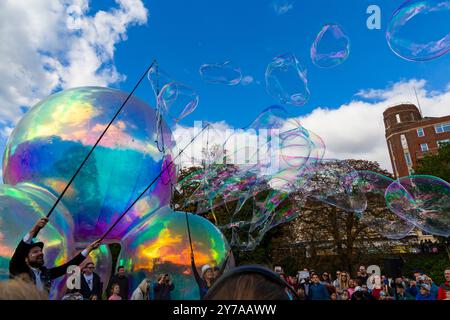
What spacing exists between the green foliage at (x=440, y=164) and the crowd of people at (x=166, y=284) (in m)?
29.2

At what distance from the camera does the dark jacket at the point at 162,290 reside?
4496 mm

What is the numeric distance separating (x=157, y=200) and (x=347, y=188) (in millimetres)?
7819

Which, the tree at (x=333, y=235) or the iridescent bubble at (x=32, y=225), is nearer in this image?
the iridescent bubble at (x=32, y=225)

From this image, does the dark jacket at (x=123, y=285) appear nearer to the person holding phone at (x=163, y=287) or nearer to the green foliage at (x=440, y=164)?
the person holding phone at (x=163, y=287)

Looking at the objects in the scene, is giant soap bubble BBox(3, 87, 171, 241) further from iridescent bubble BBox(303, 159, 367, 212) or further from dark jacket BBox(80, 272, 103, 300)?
iridescent bubble BBox(303, 159, 367, 212)

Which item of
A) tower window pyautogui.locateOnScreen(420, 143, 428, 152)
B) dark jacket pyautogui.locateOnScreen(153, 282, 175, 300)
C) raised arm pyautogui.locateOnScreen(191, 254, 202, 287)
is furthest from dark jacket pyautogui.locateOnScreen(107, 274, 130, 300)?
tower window pyautogui.locateOnScreen(420, 143, 428, 152)

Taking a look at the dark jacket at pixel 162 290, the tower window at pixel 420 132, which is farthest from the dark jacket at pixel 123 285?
the tower window at pixel 420 132

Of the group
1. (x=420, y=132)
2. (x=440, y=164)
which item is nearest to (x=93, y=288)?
(x=440, y=164)

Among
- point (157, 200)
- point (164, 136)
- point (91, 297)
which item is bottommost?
point (91, 297)

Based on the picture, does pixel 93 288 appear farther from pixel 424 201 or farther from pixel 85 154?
pixel 424 201
